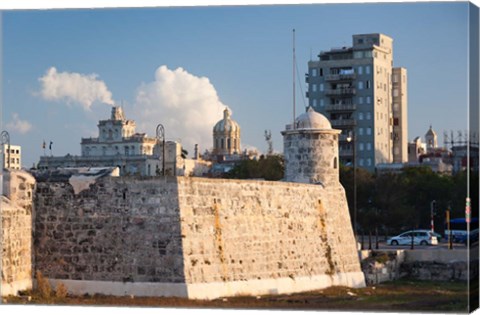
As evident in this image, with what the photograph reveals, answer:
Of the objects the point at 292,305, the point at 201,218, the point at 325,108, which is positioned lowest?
the point at 292,305

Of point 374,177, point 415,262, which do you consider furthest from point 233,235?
point 374,177

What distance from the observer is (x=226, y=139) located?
10731 centimetres

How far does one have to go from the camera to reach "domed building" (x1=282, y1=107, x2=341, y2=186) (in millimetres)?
31859

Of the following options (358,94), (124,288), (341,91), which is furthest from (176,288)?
(358,94)

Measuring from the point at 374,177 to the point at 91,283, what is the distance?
3760 cm

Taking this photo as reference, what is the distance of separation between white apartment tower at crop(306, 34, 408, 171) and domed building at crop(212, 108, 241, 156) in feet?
79.5

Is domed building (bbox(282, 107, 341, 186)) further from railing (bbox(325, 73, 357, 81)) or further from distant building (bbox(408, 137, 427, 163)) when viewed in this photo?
distant building (bbox(408, 137, 427, 163))

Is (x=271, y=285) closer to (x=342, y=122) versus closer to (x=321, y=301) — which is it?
(x=321, y=301)

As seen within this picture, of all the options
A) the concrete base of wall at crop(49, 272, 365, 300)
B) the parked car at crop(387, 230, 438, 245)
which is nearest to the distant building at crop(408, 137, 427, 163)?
the parked car at crop(387, 230, 438, 245)

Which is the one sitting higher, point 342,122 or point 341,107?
point 341,107

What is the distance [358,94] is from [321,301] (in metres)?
56.8

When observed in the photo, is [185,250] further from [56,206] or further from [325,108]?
[325,108]

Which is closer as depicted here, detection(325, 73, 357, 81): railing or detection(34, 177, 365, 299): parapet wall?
detection(34, 177, 365, 299): parapet wall

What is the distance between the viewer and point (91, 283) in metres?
25.0
